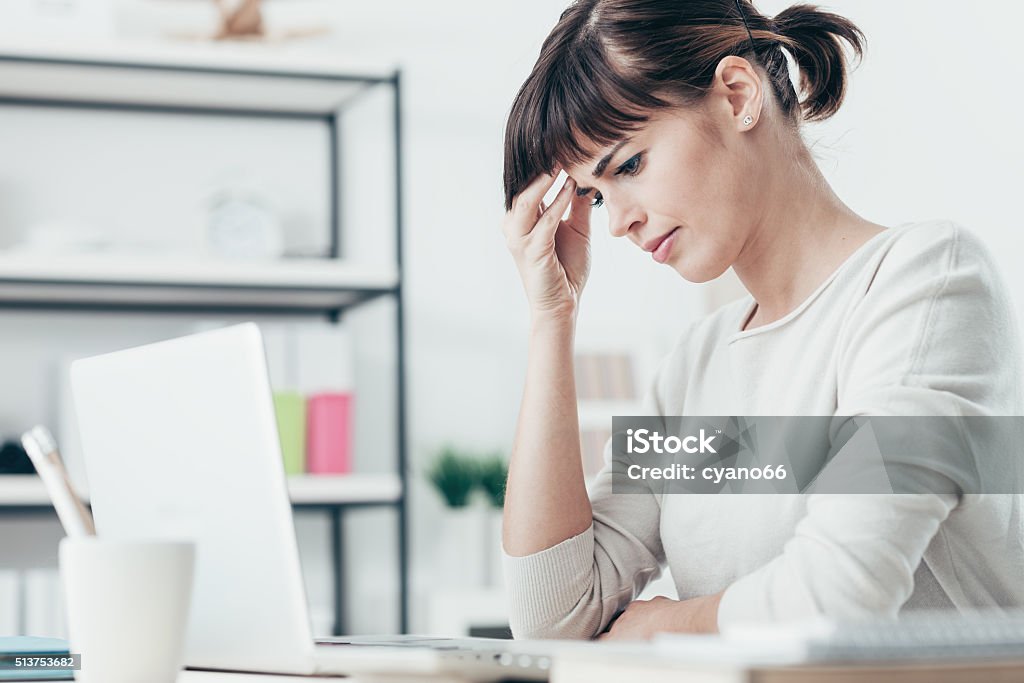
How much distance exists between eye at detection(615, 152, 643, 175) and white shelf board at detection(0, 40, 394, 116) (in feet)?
4.04

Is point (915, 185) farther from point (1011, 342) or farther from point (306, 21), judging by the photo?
point (306, 21)

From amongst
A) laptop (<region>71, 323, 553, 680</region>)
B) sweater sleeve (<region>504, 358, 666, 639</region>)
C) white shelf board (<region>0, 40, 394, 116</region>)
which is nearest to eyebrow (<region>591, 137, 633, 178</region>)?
sweater sleeve (<region>504, 358, 666, 639</region>)

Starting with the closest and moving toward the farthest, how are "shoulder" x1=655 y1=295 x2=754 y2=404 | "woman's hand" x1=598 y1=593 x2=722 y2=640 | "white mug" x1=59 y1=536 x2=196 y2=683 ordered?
"white mug" x1=59 y1=536 x2=196 y2=683, "woman's hand" x1=598 y1=593 x2=722 y2=640, "shoulder" x1=655 y1=295 x2=754 y2=404

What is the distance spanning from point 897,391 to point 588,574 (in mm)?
429

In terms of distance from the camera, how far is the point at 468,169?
266 cm

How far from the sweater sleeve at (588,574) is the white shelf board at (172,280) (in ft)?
3.48

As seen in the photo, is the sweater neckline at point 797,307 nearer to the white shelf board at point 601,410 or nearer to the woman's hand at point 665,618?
the woman's hand at point 665,618

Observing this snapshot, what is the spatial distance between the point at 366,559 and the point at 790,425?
1.50 metres

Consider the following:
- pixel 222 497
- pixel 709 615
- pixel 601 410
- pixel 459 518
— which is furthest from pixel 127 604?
pixel 601 410

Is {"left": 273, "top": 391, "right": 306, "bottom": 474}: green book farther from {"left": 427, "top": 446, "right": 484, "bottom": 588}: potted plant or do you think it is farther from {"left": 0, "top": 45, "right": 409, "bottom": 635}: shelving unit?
{"left": 427, "top": 446, "right": 484, "bottom": 588}: potted plant

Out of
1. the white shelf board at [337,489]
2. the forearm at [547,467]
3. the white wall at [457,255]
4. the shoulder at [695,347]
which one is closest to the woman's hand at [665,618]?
the forearm at [547,467]

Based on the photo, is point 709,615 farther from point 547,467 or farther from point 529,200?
point 529,200

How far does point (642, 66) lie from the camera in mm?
1168

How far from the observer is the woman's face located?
1175 mm
